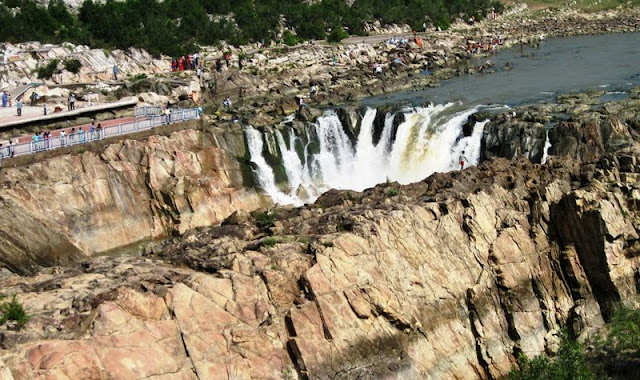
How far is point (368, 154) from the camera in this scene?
58.4 m

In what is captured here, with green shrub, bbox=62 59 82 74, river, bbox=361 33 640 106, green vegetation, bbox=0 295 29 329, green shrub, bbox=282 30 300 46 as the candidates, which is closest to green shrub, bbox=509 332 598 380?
green vegetation, bbox=0 295 29 329

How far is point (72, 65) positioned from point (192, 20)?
2541 centimetres

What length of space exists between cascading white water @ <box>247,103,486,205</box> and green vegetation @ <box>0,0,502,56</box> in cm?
3495

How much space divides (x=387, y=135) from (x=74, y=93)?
26124 millimetres

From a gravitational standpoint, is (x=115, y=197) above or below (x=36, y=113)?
below

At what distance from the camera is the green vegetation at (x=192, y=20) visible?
87.3 m

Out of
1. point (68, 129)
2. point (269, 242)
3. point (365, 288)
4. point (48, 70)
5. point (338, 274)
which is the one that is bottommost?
point (365, 288)

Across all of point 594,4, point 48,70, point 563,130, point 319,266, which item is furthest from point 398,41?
point 319,266

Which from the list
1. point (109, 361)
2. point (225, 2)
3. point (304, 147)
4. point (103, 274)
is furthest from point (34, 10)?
point (109, 361)

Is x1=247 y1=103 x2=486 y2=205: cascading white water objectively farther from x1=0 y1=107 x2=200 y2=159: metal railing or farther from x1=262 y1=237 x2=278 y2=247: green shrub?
x1=262 y1=237 x2=278 y2=247: green shrub

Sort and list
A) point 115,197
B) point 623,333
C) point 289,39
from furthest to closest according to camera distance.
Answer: point 289,39
point 115,197
point 623,333

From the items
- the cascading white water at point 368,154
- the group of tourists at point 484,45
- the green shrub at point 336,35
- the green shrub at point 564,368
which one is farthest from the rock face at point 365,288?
the green shrub at point 336,35

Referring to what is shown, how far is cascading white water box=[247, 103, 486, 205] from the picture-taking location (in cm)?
5475

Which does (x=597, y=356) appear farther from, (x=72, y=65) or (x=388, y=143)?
(x=72, y=65)
